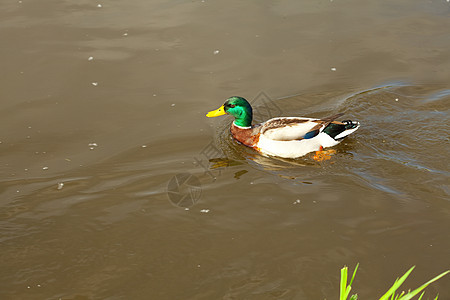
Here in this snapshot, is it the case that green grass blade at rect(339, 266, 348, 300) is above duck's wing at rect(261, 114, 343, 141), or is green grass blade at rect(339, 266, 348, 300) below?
above

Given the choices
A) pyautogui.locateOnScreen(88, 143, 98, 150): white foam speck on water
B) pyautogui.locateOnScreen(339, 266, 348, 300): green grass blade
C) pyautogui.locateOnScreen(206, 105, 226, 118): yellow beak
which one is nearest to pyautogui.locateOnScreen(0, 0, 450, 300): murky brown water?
pyautogui.locateOnScreen(88, 143, 98, 150): white foam speck on water

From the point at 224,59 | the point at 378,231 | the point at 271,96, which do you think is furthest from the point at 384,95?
the point at 378,231

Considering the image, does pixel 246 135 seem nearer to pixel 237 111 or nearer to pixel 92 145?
pixel 237 111

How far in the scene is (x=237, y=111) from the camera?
6543 millimetres

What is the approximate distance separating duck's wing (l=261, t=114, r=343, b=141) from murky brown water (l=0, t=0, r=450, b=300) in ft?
1.01

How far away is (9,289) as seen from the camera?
416cm

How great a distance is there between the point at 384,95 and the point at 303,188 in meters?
2.45

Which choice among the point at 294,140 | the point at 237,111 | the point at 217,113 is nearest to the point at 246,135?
the point at 237,111

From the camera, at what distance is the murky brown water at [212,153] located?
14.4 ft

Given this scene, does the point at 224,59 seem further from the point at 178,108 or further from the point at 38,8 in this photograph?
the point at 38,8

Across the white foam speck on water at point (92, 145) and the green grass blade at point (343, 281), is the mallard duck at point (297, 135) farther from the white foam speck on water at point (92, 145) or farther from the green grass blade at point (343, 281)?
the green grass blade at point (343, 281)

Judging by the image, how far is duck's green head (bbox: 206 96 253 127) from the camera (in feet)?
21.4

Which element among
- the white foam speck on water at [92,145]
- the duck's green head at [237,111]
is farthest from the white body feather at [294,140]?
the white foam speck on water at [92,145]

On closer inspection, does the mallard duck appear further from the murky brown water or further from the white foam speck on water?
the white foam speck on water
